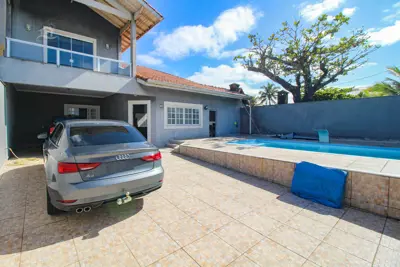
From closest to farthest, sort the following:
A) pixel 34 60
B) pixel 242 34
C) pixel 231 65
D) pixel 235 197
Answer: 1. pixel 235 197
2. pixel 34 60
3. pixel 242 34
4. pixel 231 65

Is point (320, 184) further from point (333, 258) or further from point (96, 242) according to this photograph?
point (96, 242)

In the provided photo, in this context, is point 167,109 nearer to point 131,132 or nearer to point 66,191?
point 131,132

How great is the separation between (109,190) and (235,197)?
7.76 ft

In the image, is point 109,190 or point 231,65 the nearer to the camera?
point 109,190

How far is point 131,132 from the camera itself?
3.29 m

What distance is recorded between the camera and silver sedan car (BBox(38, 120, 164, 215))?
2238 mm

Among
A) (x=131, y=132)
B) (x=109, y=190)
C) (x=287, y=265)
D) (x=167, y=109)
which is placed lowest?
(x=287, y=265)

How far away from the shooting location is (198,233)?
→ 2408mm

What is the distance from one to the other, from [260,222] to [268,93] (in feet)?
113

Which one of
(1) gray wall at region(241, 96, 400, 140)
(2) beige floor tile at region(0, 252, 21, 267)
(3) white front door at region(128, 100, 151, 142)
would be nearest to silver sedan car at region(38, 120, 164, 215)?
(2) beige floor tile at region(0, 252, 21, 267)

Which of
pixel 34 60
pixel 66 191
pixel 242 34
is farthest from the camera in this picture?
pixel 242 34

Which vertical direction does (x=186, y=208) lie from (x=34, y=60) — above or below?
below

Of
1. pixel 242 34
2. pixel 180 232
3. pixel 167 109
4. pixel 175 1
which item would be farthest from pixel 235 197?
pixel 242 34

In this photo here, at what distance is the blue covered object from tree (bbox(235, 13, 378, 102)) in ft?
54.8
